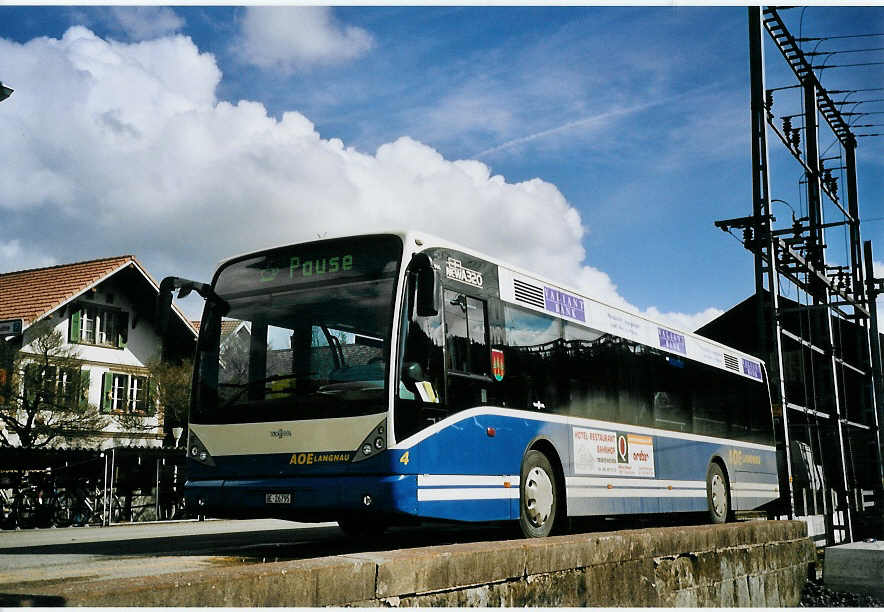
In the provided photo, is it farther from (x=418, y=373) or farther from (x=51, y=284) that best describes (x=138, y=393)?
(x=418, y=373)

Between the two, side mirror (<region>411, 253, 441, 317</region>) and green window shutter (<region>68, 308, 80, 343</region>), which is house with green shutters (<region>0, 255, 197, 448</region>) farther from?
side mirror (<region>411, 253, 441, 317</region>)

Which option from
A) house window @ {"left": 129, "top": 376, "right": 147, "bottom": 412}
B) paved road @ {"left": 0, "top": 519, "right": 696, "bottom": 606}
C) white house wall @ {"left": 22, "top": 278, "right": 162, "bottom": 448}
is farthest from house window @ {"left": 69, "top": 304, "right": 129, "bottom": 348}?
paved road @ {"left": 0, "top": 519, "right": 696, "bottom": 606}

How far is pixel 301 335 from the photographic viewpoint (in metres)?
9.18

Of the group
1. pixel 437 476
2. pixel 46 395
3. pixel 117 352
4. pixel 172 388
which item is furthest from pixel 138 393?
pixel 437 476

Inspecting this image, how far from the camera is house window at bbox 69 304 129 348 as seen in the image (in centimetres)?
3531

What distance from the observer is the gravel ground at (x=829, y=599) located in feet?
48.2

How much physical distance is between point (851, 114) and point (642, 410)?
15.9m

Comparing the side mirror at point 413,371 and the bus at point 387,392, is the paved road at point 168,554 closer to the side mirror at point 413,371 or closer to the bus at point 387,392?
the bus at point 387,392

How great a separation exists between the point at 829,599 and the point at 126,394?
27.9 metres

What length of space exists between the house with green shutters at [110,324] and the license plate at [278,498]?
80.6ft

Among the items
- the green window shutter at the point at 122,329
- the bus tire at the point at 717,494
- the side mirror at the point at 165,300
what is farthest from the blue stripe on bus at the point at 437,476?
the green window shutter at the point at 122,329

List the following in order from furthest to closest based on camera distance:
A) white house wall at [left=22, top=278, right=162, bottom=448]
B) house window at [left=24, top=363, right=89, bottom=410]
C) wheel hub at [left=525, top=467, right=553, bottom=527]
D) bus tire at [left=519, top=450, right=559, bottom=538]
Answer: white house wall at [left=22, top=278, right=162, bottom=448], house window at [left=24, top=363, right=89, bottom=410], wheel hub at [left=525, top=467, right=553, bottom=527], bus tire at [left=519, top=450, right=559, bottom=538]

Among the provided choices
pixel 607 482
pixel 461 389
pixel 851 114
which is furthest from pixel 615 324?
pixel 851 114

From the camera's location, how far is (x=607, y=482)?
39.7 ft
